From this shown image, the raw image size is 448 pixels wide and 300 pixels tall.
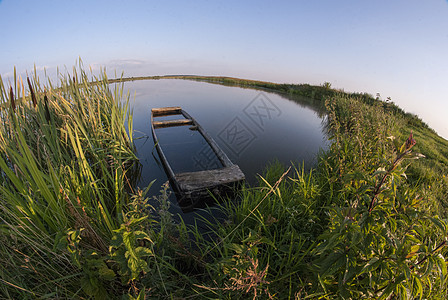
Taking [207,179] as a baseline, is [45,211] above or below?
above

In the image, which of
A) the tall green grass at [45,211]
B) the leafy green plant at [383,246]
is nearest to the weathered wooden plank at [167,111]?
the tall green grass at [45,211]

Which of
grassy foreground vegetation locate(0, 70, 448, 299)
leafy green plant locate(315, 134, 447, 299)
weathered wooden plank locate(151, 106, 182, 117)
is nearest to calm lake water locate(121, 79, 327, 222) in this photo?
weathered wooden plank locate(151, 106, 182, 117)

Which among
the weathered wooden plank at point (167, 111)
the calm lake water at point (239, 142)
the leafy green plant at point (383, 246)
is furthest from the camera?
the weathered wooden plank at point (167, 111)

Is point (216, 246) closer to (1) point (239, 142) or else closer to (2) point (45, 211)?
(2) point (45, 211)

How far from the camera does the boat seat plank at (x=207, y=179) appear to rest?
4086 millimetres

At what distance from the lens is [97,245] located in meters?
2.02

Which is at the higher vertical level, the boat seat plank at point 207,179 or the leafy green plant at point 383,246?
the leafy green plant at point 383,246

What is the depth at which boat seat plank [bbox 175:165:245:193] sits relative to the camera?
4086 millimetres

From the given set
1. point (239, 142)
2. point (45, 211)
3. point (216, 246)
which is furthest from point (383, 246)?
point (239, 142)

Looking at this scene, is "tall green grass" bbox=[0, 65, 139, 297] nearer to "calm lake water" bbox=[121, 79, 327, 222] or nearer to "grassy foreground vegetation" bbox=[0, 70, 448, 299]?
"grassy foreground vegetation" bbox=[0, 70, 448, 299]

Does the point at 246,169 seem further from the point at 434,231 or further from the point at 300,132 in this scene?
→ the point at 300,132

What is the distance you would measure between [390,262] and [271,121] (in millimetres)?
10863

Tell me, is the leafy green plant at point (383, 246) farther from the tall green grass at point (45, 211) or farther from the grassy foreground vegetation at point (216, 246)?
the tall green grass at point (45, 211)

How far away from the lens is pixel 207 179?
4.37 metres
